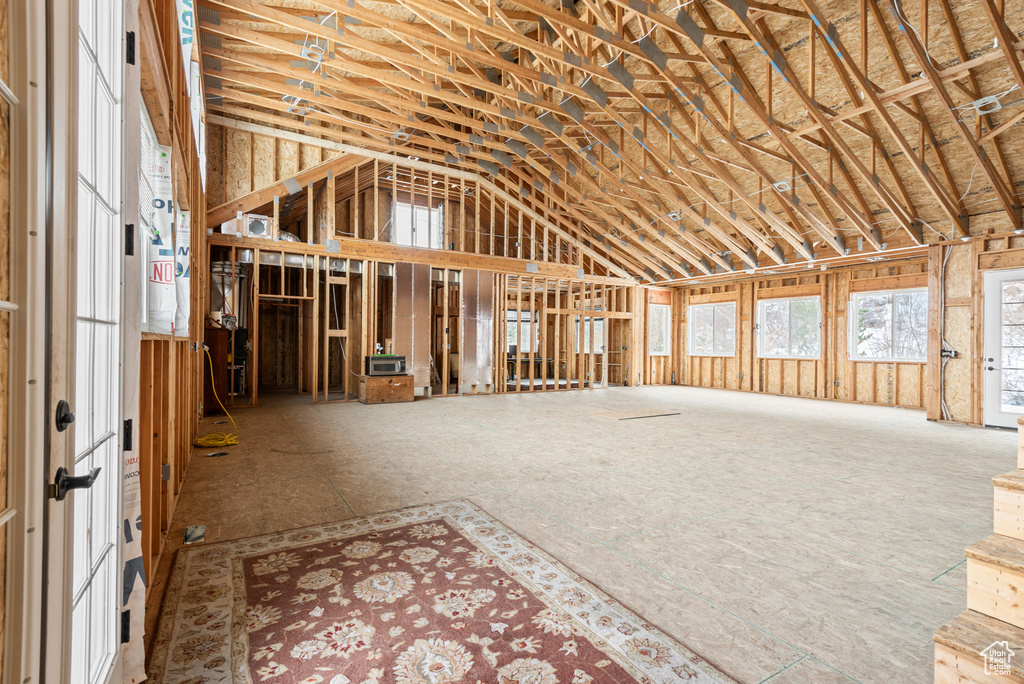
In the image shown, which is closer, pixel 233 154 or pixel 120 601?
pixel 120 601

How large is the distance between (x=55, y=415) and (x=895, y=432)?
8.84 metres

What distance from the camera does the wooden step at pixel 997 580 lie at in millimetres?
1604

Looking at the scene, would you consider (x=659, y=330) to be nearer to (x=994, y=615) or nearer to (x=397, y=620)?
(x=994, y=615)

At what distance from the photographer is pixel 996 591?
1657 mm

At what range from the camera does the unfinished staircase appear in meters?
1.44

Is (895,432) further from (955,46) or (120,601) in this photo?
(120,601)

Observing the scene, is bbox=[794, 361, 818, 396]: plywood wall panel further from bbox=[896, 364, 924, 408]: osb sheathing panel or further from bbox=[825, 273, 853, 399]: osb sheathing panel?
bbox=[896, 364, 924, 408]: osb sheathing panel

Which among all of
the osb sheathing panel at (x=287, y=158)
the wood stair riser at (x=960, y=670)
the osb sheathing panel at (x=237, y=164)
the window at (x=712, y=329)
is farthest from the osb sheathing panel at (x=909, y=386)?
the osb sheathing panel at (x=237, y=164)

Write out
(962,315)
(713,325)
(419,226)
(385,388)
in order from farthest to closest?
(713,325)
(419,226)
(385,388)
(962,315)

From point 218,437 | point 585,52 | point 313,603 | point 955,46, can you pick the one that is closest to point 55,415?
point 313,603

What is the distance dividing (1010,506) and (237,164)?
10.5 m

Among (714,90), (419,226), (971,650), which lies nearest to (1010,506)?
(971,650)

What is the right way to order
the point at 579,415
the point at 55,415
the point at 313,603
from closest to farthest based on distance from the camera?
1. the point at 55,415
2. the point at 313,603
3. the point at 579,415

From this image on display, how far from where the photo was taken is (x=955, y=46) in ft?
18.8
